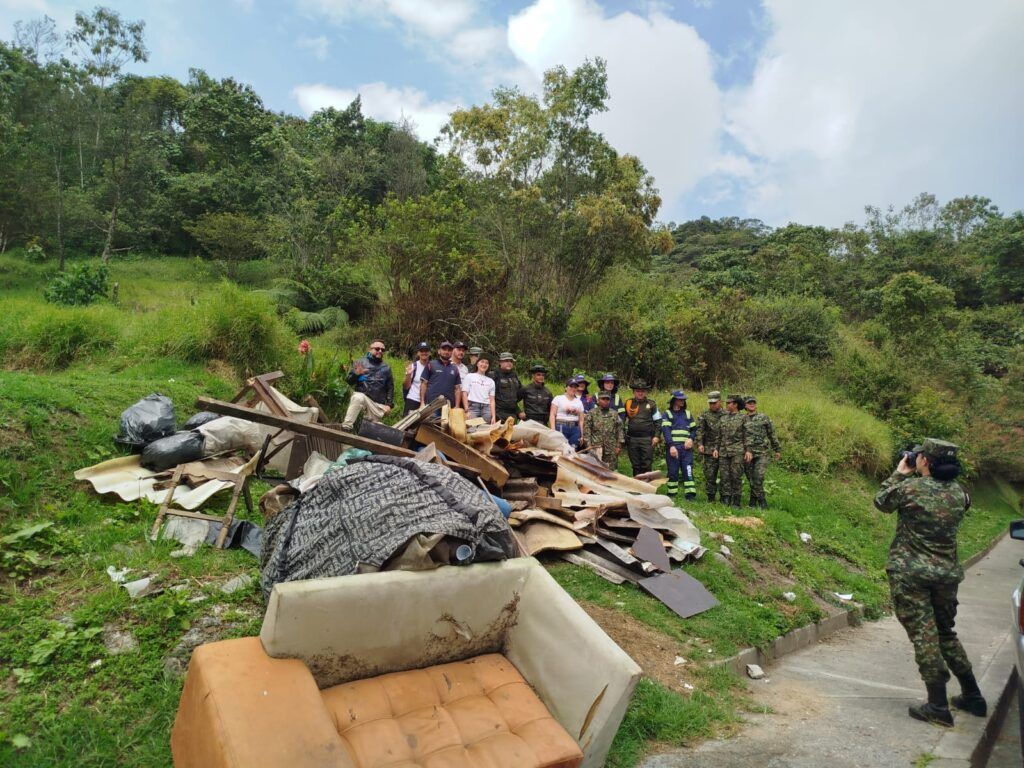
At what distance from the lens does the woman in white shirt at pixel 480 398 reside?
8391mm

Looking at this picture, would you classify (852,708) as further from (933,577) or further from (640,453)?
(640,453)

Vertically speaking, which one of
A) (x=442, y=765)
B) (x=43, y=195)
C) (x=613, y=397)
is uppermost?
(x=43, y=195)

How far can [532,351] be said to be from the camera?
626 inches

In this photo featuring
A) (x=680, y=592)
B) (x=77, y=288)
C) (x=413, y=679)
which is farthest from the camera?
(x=77, y=288)

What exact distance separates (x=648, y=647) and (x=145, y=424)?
511 centimetres

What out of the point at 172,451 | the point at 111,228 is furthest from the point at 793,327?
the point at 111,228

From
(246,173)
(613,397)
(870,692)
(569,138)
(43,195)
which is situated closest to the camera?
(870,692)

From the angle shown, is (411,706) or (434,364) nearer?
(411,706)

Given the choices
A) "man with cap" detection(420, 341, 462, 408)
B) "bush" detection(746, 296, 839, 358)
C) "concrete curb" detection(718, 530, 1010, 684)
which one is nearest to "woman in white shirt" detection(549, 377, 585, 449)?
"man with cap" detection(420, 341, 462, 408)

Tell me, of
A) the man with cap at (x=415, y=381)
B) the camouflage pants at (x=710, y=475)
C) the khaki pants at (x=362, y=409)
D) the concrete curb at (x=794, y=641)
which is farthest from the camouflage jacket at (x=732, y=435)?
the khaki pants at (x=362, y=409)

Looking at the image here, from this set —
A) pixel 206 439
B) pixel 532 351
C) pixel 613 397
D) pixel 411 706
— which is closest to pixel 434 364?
pixel 613 397

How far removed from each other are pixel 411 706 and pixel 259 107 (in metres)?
38.0

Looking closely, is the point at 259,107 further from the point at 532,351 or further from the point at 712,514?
the point at 712,514

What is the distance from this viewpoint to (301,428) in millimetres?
5770
